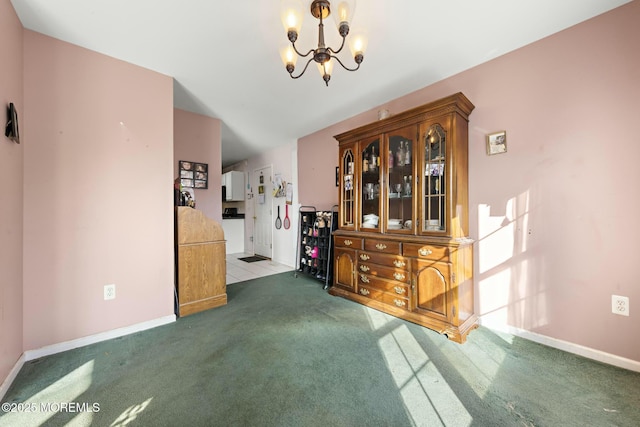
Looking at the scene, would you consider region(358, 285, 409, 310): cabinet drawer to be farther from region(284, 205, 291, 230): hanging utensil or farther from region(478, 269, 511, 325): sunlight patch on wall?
region(284, 205, 291, 230): hanging utensil

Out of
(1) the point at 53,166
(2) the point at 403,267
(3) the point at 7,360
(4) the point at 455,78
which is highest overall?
(4) the point at 455,78

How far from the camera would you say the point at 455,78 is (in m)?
2.42

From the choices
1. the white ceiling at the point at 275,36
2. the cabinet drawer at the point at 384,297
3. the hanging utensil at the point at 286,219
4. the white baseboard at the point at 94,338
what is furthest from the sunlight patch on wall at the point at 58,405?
the hanging utensil at the point at 286,219

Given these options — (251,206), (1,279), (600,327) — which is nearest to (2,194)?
(1,279)

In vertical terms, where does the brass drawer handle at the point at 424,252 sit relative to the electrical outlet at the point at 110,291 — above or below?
above

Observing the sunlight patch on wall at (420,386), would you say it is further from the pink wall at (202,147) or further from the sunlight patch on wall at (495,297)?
the pink wall at (202,147)

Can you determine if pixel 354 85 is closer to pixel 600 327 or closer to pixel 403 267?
pixel 403 267

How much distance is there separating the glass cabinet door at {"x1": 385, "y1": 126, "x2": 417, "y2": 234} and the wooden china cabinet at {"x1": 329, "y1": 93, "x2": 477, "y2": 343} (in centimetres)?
1

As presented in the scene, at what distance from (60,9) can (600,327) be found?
439cm

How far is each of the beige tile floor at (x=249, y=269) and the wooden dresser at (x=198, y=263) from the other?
96cm

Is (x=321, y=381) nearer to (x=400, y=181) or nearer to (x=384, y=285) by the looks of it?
(x=384, y=285)

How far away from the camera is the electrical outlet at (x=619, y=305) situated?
5.34 feet

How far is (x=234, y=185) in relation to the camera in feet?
19.5

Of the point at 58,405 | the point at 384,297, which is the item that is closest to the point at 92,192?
the point at 58,405
